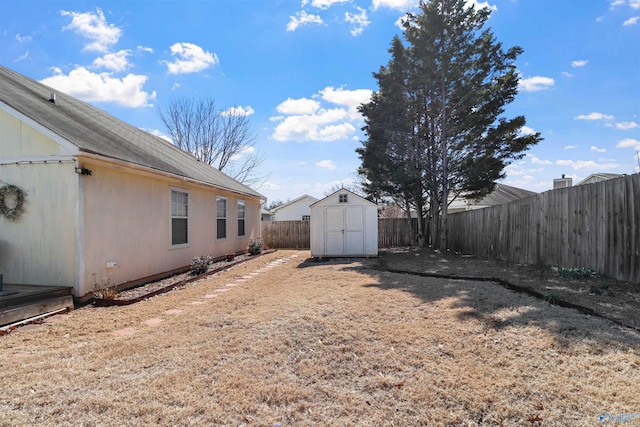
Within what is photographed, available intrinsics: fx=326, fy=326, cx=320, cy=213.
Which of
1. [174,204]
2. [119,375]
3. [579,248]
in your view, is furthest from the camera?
[174,204]

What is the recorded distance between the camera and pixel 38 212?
5.77 metres

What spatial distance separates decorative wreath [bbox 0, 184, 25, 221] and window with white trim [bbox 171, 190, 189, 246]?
3012mm

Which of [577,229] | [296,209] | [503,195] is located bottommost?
[577,229]

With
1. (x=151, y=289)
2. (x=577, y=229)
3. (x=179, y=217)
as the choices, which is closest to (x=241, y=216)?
(x=179, y=217)

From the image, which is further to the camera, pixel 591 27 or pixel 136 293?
pixel 591 27

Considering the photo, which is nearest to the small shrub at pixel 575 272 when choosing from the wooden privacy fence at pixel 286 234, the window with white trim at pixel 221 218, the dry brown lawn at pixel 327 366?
the dry brown lawn at pixel 327 366

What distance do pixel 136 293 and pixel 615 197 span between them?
29.2 feet

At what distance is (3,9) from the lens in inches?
299

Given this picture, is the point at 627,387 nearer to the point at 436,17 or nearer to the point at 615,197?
the point at 615,197

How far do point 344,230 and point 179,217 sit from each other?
5.93 meters

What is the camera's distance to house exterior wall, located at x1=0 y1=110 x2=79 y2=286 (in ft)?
18.5

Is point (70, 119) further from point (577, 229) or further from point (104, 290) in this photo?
point (577, 229)

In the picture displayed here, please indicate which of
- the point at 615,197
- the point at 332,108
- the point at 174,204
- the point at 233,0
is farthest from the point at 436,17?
the point at 174,204

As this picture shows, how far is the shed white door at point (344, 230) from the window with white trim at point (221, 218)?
147 inches
